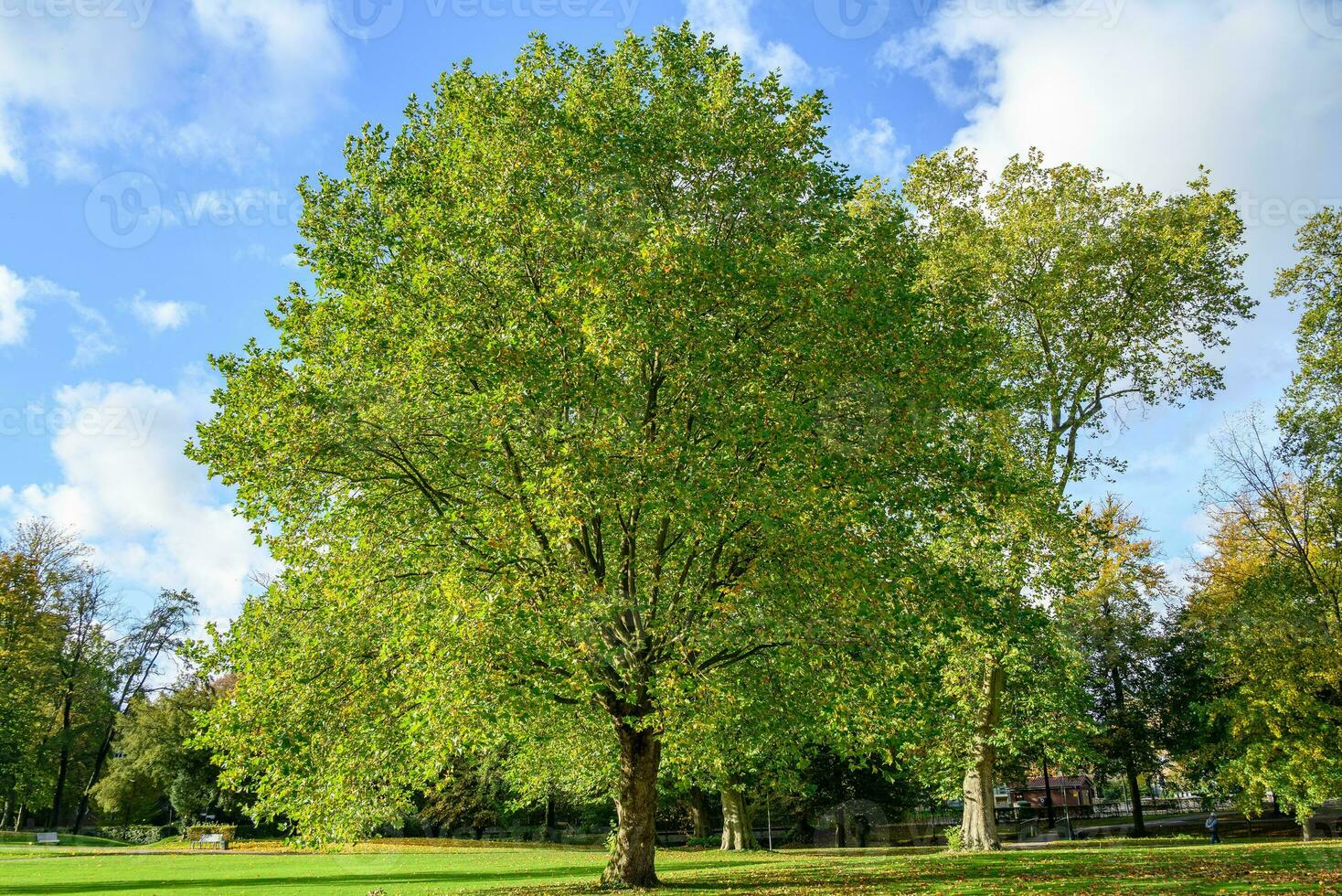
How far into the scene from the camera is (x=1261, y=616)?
33.2 metres

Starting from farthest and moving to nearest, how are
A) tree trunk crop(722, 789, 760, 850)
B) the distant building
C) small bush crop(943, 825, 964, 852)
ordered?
the distant building < tree trunk crop(722, 789, 760, 850) < small bush crop(943, 825, 964, 852)

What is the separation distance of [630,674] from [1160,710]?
41466 mm

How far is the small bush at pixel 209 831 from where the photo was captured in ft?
179

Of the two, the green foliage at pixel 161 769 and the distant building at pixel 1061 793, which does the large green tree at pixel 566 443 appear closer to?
the green foliage at pixel 161 769

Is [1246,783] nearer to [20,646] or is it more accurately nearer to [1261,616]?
[1261,616]

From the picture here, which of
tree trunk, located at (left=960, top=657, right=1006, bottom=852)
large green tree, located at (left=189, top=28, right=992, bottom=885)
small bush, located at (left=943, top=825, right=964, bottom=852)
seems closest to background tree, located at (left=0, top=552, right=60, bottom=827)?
large green tree, located at (left=189, top=28, right=992, bottom=885)

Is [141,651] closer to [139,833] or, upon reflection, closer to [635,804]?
[139,833]

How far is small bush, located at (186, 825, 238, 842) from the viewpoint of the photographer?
5450 cm

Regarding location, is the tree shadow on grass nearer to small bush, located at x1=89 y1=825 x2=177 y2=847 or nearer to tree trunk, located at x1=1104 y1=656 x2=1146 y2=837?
tree trunk, located at x1=1104 y1=656 x2=1146 y2=837

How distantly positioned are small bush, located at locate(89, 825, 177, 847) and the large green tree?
175 ft

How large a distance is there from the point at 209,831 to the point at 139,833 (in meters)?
8.51

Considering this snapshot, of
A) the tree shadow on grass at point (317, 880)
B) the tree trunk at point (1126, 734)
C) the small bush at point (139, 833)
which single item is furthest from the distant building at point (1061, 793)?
the small bush at point (139, 833)

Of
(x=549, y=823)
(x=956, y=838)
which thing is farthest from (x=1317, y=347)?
(x=549, y=823)

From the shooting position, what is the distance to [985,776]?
31328 millimetres
